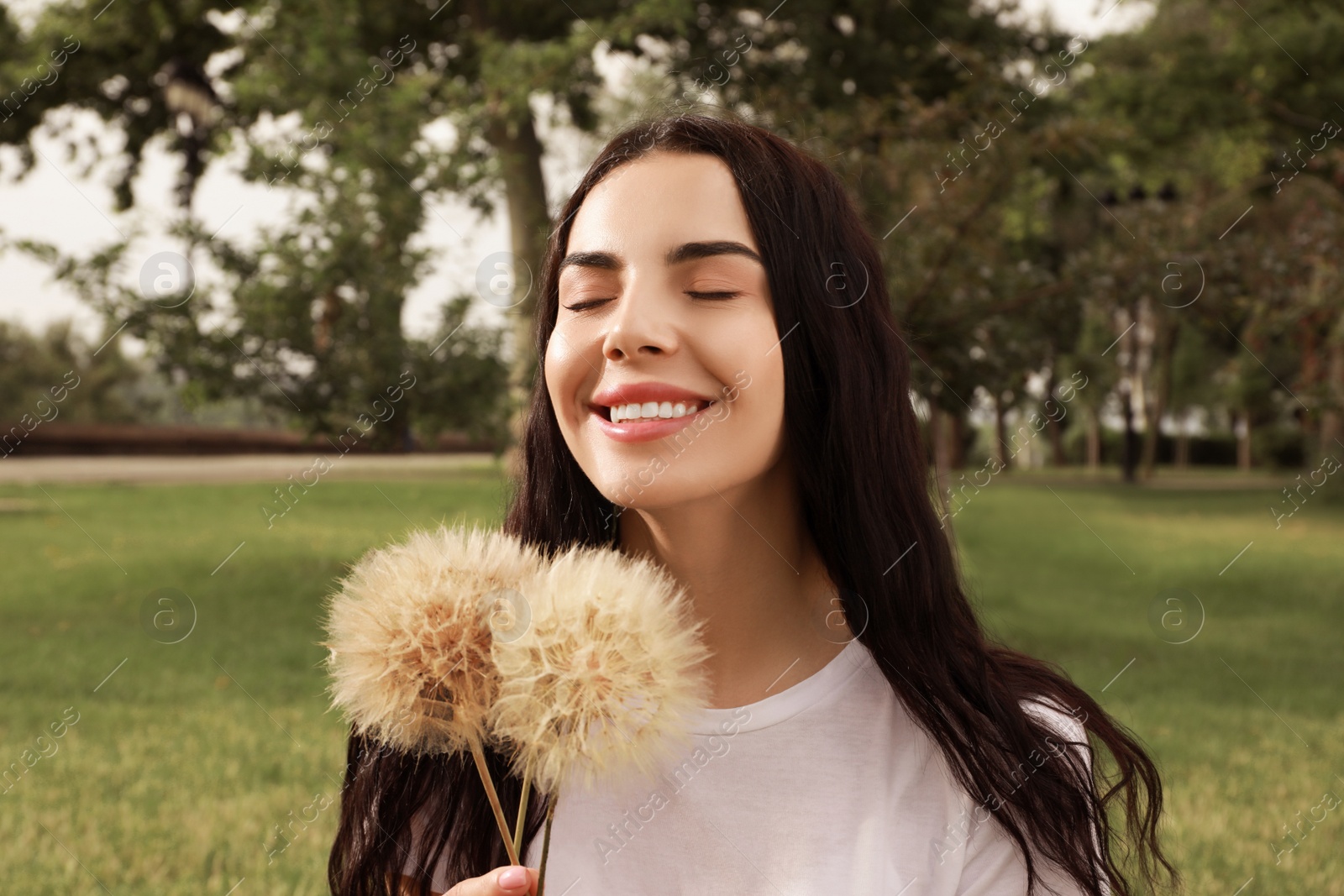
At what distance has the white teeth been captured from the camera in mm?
1854

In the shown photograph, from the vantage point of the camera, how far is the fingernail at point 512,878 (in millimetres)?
1357

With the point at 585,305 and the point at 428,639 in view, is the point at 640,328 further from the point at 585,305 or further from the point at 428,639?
the point at 428,639

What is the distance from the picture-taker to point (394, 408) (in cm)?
936

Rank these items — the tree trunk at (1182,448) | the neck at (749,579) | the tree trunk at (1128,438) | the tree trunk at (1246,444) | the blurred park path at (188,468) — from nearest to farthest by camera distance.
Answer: the neck at (749,579), the blurred park path at (188,468), the tree trunk at (1128,438), the tree trunk at (1246,444), the tree trunk at (1182,448)

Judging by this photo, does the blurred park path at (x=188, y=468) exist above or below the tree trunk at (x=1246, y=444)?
above

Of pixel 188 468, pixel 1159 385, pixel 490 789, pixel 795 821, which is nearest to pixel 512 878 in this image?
pixel 490 789

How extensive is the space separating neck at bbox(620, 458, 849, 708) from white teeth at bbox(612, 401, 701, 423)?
224mm

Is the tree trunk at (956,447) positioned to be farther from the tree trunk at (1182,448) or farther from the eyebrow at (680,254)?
the eyebrow at (680,254)

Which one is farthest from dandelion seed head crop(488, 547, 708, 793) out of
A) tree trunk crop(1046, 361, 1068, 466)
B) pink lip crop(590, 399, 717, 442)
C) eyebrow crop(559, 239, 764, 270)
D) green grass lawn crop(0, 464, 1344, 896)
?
tree trunk crop(1046, 361, 1068, 466)

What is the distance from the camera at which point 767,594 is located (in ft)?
7.12

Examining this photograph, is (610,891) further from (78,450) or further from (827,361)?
(78,450)

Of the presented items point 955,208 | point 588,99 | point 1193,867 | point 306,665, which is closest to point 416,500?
point 588,99

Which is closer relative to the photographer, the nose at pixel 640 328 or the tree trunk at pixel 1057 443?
the nose at pixel 640 328

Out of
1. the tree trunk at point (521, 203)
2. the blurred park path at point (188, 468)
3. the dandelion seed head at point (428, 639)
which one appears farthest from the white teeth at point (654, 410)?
the blurred park path at point (188, 468)
